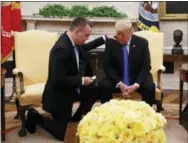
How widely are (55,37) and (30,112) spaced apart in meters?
1.05

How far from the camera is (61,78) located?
3346 millimetres

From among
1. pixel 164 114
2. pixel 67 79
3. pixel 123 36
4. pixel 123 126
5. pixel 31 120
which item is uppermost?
pixel 123 36

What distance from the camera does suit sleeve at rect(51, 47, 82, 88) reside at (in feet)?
10.9

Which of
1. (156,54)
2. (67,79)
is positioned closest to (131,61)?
(156,54)

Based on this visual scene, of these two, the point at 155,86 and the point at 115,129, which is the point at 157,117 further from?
the point at 155,86

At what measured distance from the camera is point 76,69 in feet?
11.5

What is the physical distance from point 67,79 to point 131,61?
2.60ft

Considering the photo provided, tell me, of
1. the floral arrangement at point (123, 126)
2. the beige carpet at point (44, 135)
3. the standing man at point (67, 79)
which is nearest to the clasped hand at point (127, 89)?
the standing man at point (67, 79)

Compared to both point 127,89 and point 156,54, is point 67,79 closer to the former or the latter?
point 127,89

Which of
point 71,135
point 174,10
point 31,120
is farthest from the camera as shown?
point 174,10

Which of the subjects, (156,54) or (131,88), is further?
(156,54)

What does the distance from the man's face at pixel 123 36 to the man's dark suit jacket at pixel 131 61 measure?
0.08 metres

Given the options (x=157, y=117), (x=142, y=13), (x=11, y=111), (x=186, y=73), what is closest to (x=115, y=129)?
(x=157, y=117)

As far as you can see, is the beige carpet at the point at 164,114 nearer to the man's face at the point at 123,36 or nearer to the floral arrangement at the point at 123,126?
the man's face at the point at 123,36
